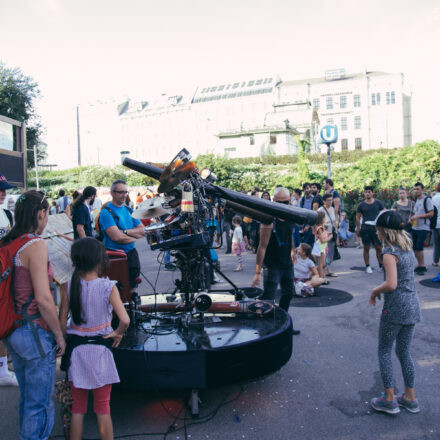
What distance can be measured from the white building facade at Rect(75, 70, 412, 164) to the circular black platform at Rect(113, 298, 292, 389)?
5629cm

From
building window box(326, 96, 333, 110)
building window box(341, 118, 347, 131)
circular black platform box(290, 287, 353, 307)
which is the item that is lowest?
circular black platform box(290, 287, 353, 307)

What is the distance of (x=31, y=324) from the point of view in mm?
→ 2842

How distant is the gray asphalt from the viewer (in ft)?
11.3

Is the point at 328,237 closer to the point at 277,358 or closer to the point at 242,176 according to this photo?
the point at 277,358

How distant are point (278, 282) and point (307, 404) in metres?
1.94

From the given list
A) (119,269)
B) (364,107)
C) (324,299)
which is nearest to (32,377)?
(119,269)

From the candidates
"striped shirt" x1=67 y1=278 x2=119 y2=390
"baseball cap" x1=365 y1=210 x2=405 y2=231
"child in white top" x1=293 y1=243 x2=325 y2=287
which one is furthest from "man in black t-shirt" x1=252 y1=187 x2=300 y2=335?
"striped shirt" x1=67 y1=278 x2=119 y2=390

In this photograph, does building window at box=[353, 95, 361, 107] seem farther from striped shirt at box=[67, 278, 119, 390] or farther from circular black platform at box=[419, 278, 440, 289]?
striped shirt at box=[67, 278, 119, 390]

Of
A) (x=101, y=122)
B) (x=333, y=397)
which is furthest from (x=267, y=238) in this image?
(x=101, y=122)

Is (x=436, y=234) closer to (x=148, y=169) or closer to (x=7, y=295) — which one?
(x=148, y=169)

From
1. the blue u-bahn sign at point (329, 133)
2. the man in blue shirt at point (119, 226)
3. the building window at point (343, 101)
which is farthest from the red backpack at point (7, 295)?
the building window at point (343, 101)

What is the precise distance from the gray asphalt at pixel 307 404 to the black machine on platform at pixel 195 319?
0.40 m

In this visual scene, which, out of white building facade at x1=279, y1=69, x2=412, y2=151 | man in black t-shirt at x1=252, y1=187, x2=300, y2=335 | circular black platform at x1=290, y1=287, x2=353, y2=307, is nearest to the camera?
A: man in black t-shirt at x1=252, y1=187, x2=300, y2=335

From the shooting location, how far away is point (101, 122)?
89.5 meters
